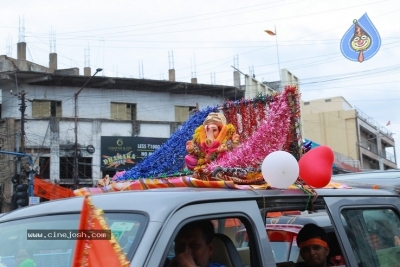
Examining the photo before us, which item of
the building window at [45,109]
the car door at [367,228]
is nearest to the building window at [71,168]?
the building window at [45,109]

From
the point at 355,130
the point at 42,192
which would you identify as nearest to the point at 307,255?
the point at 42,192

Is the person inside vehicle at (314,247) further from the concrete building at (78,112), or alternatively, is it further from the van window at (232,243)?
the concrete building at (78,112)

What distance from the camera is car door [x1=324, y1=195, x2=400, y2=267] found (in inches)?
124

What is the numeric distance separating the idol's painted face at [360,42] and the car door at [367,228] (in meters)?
9.32

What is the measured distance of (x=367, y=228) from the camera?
11.1 ft

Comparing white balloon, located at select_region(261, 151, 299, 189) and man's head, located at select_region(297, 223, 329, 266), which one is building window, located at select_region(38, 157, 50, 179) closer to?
man's head, located at select_region(297, 223, 329, 266)

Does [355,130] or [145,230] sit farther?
[355,130]

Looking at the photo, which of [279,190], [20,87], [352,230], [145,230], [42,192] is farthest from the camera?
[20,87]

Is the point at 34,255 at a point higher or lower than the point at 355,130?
lower

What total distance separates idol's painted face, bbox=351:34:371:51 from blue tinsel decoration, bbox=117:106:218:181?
745 centimetres

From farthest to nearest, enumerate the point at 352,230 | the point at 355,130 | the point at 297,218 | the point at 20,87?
the point at 355,130 < the point at 20,87 < the point at 297,218 < the point at 352,230

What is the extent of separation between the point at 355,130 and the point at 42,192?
3123 cm

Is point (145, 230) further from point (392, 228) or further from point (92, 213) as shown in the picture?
point (392, 228)

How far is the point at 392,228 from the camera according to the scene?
143 inches
